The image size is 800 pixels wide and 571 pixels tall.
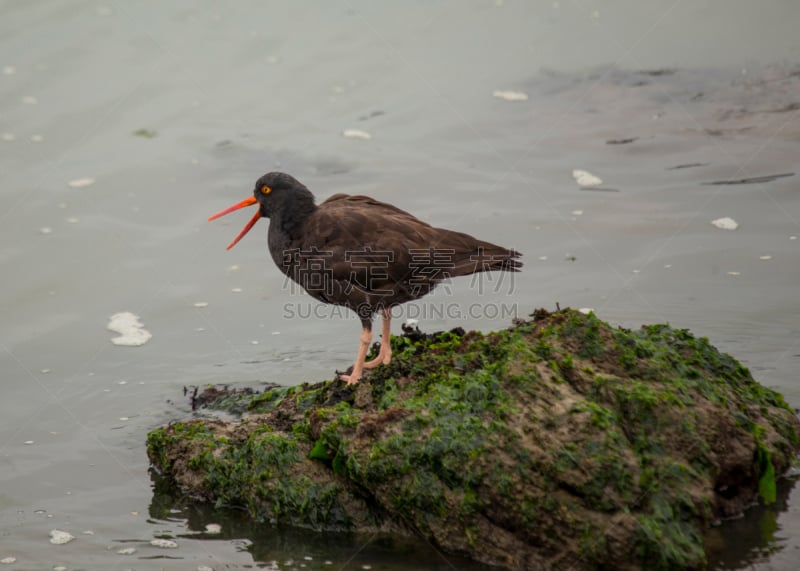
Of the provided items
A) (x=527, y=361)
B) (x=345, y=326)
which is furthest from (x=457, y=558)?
(x=345, y=326)

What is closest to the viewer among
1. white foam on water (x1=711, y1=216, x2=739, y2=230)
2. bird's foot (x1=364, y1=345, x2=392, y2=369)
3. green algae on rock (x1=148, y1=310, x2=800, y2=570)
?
green algae on rock (x1=148, y1=310, x2=800, y2=570)

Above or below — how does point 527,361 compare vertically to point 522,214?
below

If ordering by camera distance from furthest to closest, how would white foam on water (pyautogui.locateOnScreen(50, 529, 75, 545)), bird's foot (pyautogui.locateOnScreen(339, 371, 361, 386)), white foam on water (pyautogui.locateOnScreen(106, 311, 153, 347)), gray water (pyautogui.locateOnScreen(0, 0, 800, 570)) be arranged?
white foam on water (pyautogui.locateOnScreen(106, 311, 153, 347))
gray water (pyautogui.locateOnScreen(0, 0, 800, 570))
bird's foot (pyautogui.locateOnScreen(339, 371, 361, 386))
white foam on water (pyautogui.locateOnScreen(50, 529, 75, 545))

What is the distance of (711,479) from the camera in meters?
4.74

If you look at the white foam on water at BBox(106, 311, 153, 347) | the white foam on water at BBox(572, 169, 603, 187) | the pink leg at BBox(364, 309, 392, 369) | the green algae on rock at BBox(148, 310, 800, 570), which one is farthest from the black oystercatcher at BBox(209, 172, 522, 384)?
the white foam on water at BBox(572, 169, 603, 187)

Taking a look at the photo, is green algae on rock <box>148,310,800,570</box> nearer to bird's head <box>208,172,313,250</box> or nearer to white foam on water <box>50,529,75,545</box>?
white foam on water <box>50,529,75,545</box>

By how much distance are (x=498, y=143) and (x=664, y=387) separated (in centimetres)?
656

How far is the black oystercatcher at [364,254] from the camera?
5867 millimetres

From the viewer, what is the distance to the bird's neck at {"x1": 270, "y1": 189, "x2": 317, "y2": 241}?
6.08 metres

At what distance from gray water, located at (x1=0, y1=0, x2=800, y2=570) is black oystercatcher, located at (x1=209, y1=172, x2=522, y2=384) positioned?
51.4 inches

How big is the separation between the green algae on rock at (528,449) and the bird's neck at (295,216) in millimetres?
1072

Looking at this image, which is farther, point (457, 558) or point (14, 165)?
point (14, 165)

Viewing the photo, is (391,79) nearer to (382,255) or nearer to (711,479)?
(382,255)

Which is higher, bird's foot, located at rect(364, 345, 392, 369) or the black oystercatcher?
the black oystercatcher
